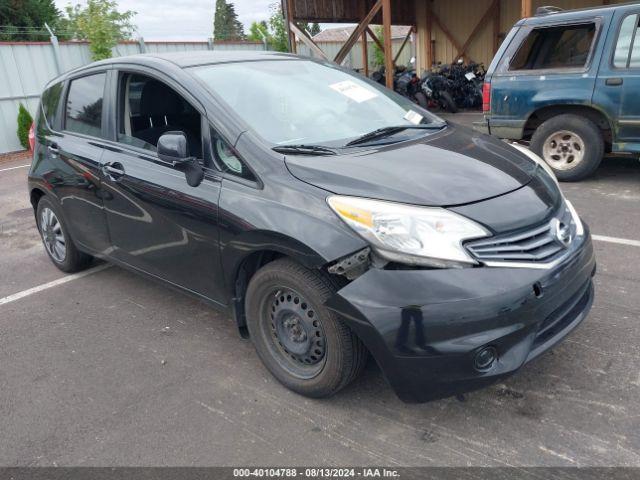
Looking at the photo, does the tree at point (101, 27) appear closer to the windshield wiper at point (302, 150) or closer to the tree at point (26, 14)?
the tree at point (26, 14)

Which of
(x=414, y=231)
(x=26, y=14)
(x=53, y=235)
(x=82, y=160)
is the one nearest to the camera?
(x=414, y=231)

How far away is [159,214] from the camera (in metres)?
3.36

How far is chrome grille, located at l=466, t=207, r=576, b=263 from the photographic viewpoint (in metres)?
2.37

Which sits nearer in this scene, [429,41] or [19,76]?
[19,76]

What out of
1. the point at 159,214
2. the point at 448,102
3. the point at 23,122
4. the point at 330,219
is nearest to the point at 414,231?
the point at 330,219

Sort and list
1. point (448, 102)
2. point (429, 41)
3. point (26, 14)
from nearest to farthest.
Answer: point (448, 102) < point (429, 41) < point (26, 14)

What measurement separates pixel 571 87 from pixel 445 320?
5.14 m

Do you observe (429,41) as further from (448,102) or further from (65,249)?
(65,249)

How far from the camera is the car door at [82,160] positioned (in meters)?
3.95

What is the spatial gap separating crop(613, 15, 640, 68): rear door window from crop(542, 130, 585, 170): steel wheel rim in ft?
2.92

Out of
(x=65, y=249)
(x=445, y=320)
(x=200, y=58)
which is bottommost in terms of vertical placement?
(x=65, y=249)

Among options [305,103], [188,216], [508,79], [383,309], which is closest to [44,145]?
[188,216]

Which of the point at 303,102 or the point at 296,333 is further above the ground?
the point at 303,102

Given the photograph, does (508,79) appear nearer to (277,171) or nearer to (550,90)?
(550,90)
